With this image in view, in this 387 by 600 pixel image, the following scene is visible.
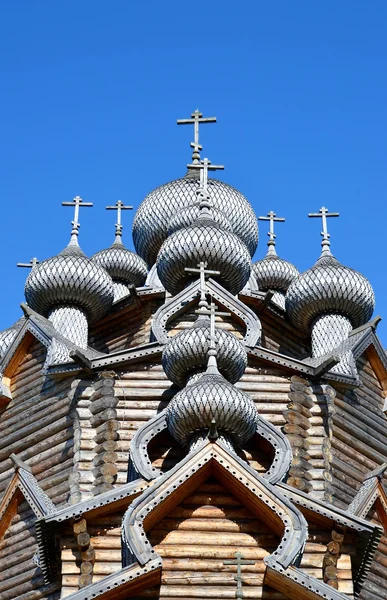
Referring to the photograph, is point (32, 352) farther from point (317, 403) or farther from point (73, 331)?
point (317, 403)

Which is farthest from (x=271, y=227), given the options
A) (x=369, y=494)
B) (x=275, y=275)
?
(x=369, y=494)

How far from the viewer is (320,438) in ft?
56.4

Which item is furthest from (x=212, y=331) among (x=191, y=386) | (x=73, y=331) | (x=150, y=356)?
(x=73, y=331)

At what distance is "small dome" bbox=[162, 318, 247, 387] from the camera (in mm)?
16062

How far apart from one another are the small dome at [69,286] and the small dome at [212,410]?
14.3 feet

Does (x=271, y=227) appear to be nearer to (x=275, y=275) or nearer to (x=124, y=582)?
(x=275, y=275)

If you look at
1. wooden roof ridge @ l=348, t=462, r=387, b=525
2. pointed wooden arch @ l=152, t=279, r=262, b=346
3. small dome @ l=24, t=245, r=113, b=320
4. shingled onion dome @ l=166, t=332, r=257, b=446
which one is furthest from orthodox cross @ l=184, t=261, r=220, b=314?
wooden roof ridge @ l=348, t=462, r=387, b=525

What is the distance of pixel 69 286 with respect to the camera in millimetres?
19297

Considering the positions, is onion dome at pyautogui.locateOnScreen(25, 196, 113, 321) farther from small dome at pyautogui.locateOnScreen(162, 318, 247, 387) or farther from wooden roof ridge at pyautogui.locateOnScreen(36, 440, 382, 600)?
wooden roof ridge at pyautogui.locateOnScreen(36, 440, 382, 600)

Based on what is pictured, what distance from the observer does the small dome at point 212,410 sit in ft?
48.9

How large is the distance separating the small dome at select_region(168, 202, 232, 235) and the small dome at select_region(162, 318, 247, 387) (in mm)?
3814

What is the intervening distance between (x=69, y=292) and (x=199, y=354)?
3677mm

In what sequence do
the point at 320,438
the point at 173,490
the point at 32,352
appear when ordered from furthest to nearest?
the point at 32,352
the point at 320,438
the point at 173,490

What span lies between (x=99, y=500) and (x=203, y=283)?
3.01 meters
